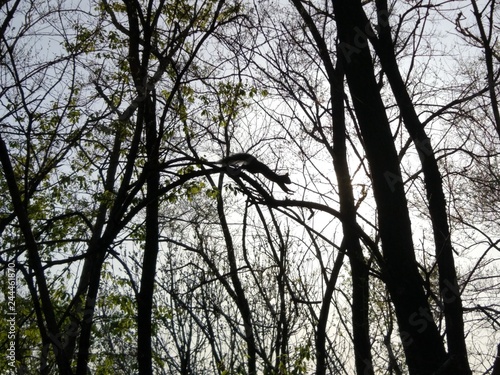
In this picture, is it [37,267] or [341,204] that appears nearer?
[37,267]

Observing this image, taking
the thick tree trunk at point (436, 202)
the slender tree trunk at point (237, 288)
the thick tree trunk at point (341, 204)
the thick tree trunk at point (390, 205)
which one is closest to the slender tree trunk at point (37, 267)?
the thick tree trunk at point (390, 205)

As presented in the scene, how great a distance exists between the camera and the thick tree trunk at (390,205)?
3.64 m

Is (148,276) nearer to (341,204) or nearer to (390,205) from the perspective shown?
(341,204)

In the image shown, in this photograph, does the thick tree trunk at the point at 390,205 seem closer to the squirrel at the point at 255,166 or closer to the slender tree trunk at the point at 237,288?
the squirrel at the point at 255,166

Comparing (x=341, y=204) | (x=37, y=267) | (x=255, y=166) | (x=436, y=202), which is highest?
(x=341, y=204)

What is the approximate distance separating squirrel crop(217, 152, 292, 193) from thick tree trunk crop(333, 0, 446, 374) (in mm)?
938

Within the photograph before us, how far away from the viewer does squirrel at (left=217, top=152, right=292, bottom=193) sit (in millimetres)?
3389

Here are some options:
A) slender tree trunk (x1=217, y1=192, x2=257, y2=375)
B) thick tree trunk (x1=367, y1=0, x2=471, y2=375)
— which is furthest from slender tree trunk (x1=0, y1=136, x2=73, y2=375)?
slender tree trunk (x1=217, y1=192, x2=257, y2=375)

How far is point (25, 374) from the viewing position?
1137cm

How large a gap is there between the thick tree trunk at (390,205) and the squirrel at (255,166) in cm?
94

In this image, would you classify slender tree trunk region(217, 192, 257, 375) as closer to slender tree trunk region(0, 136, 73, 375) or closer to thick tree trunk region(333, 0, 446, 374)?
slender tree trunk region(0, 136, 73, 375)

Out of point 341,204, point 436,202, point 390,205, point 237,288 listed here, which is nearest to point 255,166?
point 390,205

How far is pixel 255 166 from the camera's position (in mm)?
3438

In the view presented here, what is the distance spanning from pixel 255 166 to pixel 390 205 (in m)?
1.16
